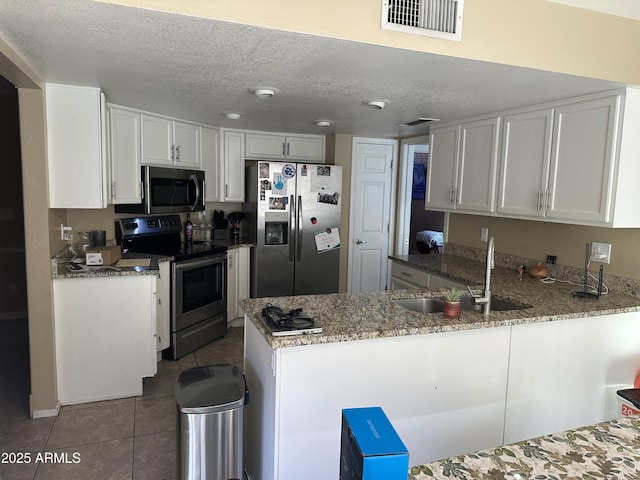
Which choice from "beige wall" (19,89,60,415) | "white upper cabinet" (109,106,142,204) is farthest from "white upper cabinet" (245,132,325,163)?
"beige wall" (19,89,60,415)

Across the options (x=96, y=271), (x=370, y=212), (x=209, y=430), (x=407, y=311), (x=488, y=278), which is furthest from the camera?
(x=370, y=212)

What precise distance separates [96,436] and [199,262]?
158 centimetres

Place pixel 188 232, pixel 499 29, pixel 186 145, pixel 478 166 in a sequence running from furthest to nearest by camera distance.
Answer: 1. pixel 188 232
2. pixel 186 145
3. pixel 478 166
4. pixel 499 29

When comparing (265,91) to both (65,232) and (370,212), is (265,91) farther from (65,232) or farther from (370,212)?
(370,212)

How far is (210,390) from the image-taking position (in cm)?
186

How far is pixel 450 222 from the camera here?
4.20 metres

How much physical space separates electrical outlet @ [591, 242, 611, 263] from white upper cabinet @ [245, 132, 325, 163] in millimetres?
2908

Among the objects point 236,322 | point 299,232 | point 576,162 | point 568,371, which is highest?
point 576,162

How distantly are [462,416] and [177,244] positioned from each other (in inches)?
123

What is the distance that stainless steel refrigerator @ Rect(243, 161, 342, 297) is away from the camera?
4301 millimetres

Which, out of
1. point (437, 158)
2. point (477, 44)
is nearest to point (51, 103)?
point (477, 44)

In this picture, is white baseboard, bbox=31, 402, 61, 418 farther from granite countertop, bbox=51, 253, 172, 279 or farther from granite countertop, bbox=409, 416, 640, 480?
granite countertop, bbox=409, 416, 640, 480

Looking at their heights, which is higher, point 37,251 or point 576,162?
point 576,162

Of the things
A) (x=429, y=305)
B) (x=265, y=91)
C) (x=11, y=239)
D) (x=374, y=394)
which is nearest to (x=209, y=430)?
(x=374, y=394)
